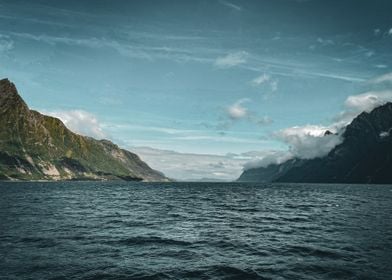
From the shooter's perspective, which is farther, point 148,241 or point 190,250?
point 148,241

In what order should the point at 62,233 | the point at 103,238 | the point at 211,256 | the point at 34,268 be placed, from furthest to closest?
the point at 62,233
the point at 103,238
the point at 211,256
the point at 34,268

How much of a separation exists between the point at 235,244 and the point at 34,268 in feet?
66.2

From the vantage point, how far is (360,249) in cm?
3769

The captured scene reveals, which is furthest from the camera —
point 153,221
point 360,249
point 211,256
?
point 153,221

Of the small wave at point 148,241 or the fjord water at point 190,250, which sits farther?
the small wave at point 148,241

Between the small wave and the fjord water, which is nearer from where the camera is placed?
the fjord water

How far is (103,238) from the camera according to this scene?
41812 millimetres

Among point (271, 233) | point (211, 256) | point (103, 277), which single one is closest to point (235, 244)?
point (211, 256)

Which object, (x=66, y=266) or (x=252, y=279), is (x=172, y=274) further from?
(x=66, y=266)

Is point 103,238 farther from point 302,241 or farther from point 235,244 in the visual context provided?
point 302,241

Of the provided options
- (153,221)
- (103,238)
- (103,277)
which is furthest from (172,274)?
(153,221)

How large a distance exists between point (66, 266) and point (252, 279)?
14.6m

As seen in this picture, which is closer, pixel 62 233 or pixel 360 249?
pixel 360 249

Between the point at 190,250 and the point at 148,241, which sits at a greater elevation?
the point at 190,250
